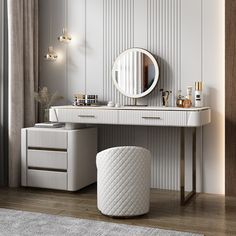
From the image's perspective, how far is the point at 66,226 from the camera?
2945 millimetres

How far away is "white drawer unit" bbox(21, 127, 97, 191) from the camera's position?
390cm

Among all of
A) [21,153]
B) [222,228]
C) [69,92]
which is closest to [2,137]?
[21,153]

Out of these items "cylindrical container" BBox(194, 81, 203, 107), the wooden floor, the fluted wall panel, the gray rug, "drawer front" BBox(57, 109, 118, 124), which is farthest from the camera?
the fluted wall panel

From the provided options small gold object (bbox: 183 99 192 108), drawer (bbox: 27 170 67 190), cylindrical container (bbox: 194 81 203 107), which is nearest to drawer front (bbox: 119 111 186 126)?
small gold object (bbox: 183 99 192 108)

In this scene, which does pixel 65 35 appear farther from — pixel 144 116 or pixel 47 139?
pixel 144 116

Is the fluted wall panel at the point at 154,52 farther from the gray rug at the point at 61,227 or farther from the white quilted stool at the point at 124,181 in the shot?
the gray rug at the point at 61,227

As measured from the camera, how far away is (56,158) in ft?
13.0

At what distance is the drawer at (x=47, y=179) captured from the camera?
3938mm

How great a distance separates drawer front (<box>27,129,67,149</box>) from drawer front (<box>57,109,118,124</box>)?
0.15m

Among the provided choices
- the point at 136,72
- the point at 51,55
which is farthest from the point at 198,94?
the point at 51,55

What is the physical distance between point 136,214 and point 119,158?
429 mm

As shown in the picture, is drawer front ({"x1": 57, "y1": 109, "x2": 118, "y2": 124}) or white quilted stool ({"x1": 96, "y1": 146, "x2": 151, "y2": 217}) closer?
white quilted stool ({"x1": 96, "y1": 146, "x2": 151, "y2": 217})

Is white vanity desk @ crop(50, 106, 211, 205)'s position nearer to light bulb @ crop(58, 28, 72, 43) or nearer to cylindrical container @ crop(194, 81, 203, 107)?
cylindrical container @ crop(194, 81, 203, 107)

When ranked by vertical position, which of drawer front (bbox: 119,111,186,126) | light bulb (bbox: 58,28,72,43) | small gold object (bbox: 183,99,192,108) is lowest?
drawer front (bbox: 119,111,186,126)
